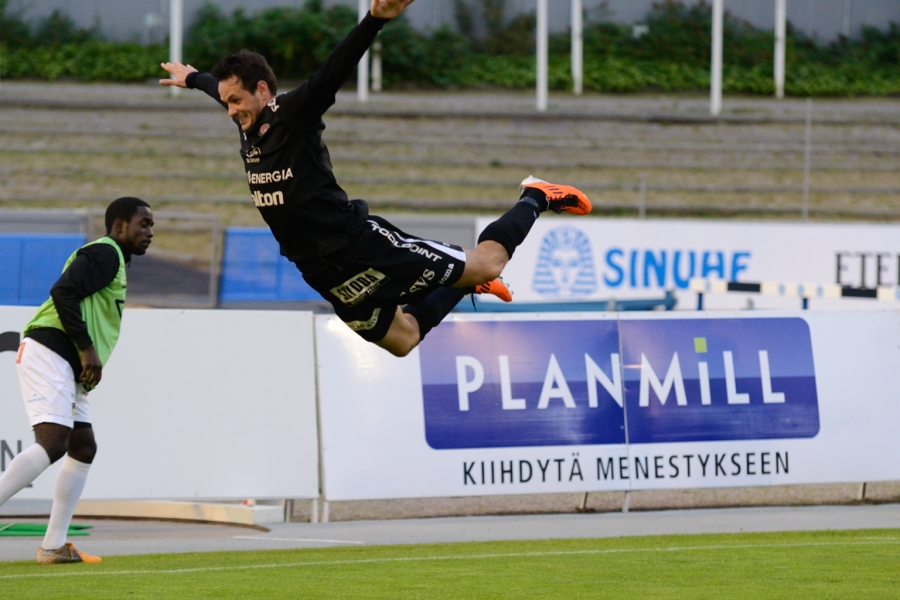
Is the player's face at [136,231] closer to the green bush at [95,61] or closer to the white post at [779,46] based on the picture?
the white post at [779,46]

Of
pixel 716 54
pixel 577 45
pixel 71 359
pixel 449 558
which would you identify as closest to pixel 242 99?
pixel 71 359

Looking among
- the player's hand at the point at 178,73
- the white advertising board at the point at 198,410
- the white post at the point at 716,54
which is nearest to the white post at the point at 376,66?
the white post at the point at 716,54

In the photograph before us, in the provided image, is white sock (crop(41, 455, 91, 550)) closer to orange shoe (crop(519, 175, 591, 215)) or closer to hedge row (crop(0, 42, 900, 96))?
orange shoe (crop(519, 175, 591, 215))

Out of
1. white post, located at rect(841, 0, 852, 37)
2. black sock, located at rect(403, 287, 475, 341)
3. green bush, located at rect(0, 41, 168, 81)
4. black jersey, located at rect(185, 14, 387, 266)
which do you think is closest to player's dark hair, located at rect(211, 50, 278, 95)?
black jersey, located at rect(185, 14, 387, 266)

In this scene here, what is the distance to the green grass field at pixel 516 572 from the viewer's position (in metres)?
6.18

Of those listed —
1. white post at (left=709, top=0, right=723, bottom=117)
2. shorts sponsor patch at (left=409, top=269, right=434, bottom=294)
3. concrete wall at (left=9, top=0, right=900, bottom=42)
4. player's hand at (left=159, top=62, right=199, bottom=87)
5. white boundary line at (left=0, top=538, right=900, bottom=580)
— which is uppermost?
concrete wall at (left=9, top=0, right=900, bottom=42)

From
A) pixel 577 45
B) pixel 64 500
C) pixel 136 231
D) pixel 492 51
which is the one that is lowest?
pixel 64 500

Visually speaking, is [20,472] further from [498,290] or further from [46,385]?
[498,290]

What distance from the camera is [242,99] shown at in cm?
582

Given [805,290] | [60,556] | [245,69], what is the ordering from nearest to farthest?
[245,69] → [60,556] → [805,290]

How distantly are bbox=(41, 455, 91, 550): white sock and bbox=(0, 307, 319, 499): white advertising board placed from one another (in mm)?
1587

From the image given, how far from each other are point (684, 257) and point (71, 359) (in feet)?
48.3

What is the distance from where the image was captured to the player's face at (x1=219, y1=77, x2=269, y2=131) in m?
5.79

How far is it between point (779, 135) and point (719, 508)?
26524 mm
